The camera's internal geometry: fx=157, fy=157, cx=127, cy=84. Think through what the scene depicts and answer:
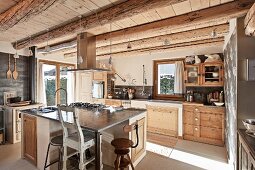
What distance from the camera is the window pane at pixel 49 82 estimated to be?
17.1 feet

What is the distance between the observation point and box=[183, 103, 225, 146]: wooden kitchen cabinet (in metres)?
3.63

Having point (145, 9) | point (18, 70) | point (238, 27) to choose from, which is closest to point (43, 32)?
point (18, 70)

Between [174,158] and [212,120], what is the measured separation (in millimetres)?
1380

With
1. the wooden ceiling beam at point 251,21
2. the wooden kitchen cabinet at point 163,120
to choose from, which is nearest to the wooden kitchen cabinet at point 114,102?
the wooden kitchen cabinet at point 163,120

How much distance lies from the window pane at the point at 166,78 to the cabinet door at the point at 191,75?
25.1 inches

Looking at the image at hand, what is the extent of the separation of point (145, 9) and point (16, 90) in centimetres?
419

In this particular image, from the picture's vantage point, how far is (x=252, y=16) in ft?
5.38

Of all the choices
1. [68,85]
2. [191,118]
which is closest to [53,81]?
[68,85]

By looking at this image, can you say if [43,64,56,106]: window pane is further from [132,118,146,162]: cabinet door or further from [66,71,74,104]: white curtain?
[132,118,146,162]: cabinet door

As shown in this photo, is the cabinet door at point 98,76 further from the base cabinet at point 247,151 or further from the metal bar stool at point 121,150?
the base cabinet at point 247,151

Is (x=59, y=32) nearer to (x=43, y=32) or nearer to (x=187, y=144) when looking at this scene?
(x=43, y=32)

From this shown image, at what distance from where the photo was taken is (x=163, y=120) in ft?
14.3

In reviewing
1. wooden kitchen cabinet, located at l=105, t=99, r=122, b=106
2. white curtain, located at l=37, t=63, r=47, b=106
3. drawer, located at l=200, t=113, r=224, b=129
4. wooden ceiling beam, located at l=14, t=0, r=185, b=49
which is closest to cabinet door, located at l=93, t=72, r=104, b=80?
wooden kitchen cabinet, located at l=105, t=99, r=122, b=106

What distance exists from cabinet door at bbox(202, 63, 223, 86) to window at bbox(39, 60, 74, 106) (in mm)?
4169
